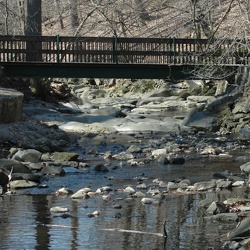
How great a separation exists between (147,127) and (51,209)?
13.7 meters

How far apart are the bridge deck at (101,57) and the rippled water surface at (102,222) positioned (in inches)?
525

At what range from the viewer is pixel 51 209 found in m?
12.0

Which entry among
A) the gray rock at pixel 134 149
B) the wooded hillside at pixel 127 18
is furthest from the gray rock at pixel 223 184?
the wooded hillside at pixel 127 18

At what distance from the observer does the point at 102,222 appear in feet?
36.7

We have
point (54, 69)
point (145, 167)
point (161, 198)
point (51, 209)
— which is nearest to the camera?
point (51, 209)

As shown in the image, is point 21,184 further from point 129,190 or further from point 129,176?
point 129,176

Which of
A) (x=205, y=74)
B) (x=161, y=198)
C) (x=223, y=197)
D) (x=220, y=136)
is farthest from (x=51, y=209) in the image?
(x=205, y=74)

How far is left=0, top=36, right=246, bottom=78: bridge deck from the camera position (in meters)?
27.9

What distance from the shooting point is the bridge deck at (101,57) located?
27.9 metres

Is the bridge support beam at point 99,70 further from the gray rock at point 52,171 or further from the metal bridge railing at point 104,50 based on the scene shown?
the gray rock at point 52,171

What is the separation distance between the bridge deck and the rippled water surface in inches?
525

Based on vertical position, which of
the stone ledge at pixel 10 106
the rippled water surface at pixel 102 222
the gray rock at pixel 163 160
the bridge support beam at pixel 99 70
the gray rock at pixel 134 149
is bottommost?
the gray rock at pixel 134 149

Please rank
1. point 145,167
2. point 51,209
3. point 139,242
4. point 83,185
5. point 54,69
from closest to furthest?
point 139,242 → point 51,209 → point 83,185 → point 145,167 → point 54,69

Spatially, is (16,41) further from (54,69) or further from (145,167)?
(145,167)
